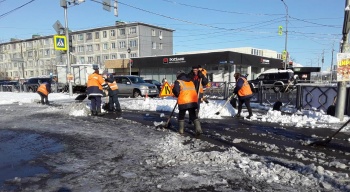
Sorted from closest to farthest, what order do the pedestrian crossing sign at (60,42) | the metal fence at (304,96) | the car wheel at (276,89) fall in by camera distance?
the metal fence at (304,96) → the car wheel at (276,89) → the pedestrian crossing sign at (60,42)

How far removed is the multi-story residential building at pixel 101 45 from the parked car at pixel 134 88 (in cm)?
3781

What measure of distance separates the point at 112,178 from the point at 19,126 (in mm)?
5951

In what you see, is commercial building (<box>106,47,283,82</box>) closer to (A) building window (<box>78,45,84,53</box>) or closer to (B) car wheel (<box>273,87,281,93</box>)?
(B) car wheel (<box>273,87,281,93</box>)

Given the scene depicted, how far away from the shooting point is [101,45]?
220ft

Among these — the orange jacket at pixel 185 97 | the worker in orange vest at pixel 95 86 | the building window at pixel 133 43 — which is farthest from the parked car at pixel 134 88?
the building window at pixel 133 43

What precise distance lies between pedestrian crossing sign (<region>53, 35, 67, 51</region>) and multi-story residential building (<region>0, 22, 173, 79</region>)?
36.7m

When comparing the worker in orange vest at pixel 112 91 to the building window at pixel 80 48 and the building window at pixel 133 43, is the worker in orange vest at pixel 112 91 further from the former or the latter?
the building window at pixel 80 48

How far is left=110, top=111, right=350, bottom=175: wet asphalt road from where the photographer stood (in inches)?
191

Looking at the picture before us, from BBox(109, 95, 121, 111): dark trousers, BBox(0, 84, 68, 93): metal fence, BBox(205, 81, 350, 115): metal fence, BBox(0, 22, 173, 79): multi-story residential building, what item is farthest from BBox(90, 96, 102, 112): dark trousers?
BBox(0, 22, 173, 79): multi-story residential building

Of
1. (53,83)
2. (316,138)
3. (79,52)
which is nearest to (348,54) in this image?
(316,138)

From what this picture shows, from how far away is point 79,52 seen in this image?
72.8 metres

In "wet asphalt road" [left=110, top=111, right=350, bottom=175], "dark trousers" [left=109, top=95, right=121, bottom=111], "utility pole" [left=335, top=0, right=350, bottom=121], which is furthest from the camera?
"dark trousers" [left=109, top=95, right=121, bottom=111]

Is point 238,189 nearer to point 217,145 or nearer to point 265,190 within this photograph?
point 265,190

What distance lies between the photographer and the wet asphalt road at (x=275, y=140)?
4.86m
